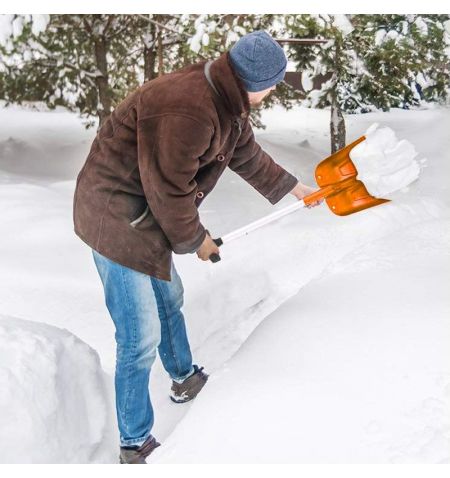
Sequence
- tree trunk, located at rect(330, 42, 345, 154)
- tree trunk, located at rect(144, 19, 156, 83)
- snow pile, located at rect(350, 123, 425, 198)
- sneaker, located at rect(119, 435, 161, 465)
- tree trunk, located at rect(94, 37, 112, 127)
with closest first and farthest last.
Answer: sneaker, located at rect(119, 435, 161, 465) → snow pile, located at rect(350, 123, 425, 198) → tree trunk, located at rect(330, 42, 345, 154) → tree trunk, located at rect(144, 19, 156, 83) → tree trunk, located at rect(94, 37, 112, 127)

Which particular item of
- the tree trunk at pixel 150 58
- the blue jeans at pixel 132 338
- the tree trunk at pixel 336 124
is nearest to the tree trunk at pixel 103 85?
the tree trunk at pixel 150 58

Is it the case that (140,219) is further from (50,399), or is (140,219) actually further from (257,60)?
(50,399)

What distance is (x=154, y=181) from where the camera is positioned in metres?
1.45

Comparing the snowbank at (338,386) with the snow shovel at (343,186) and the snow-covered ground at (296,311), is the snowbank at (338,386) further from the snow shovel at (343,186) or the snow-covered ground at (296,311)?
the snow shovel at (343,186)

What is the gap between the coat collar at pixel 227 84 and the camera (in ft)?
4.75

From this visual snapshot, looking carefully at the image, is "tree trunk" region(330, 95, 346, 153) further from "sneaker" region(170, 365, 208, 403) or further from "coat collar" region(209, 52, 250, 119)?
"coat collar" region(209, 52, 250, 119)

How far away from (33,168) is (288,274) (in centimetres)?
278

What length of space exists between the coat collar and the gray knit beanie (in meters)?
0.02

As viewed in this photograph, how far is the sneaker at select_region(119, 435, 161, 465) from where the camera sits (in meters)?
1.79

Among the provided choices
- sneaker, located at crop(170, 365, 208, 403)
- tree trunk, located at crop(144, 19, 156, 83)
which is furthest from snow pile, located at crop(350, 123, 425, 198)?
tree trunk, located at crop(144, 19, 156, 83)

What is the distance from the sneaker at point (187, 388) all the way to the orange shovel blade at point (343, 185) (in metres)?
0.76

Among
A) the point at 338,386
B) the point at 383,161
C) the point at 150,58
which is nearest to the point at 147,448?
the point at 338,386

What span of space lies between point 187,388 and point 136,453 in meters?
0.36

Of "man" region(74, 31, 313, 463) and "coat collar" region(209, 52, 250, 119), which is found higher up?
"coat collar" region(209, 52, 250, 119)
